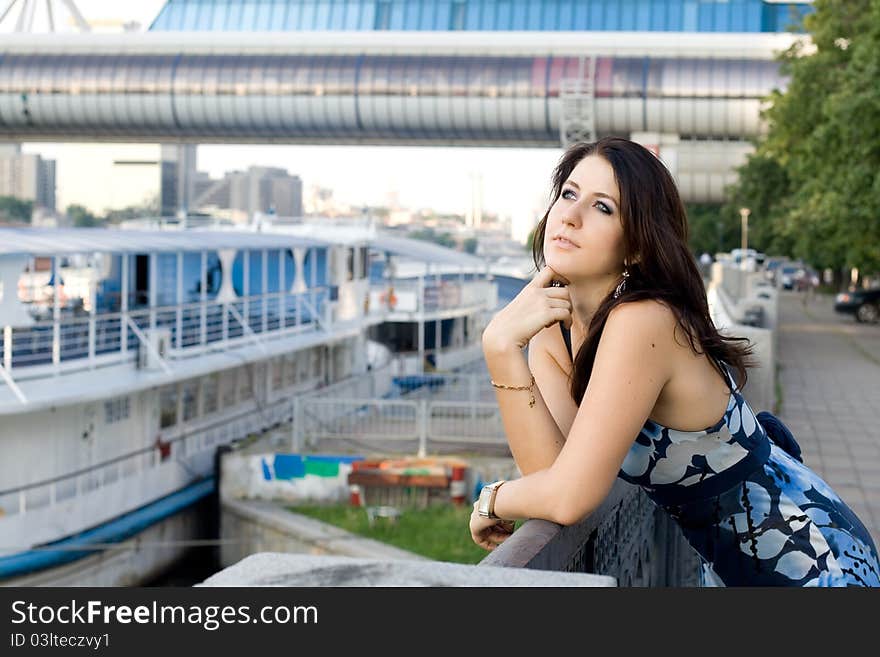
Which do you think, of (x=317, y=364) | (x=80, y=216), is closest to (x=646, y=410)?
(x=317, y=364)

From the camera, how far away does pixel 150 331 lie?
15.8 metres

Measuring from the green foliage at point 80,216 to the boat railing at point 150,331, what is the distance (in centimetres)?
5197

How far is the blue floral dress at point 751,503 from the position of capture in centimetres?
246

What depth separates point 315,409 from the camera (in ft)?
61.8

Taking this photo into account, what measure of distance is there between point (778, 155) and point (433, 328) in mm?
9058

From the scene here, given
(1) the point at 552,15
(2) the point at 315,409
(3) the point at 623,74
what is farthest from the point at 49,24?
(2) the point at 315,409

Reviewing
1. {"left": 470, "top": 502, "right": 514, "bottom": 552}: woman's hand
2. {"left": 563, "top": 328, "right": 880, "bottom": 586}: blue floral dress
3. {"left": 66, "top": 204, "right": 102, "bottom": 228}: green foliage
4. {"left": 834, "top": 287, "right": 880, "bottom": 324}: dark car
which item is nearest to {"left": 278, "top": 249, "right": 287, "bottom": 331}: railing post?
{"left": 834, "top": 287, "right": 880, "bottom": 324}: dark car

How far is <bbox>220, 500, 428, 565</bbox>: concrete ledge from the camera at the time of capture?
1470cm

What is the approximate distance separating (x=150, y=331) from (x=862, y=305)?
2308 cm

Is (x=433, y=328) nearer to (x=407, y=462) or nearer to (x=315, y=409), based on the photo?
(x=315, y=409)

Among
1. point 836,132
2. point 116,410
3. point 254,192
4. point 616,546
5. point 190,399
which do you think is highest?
point 836,132

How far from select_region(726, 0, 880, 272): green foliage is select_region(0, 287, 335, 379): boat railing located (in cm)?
926

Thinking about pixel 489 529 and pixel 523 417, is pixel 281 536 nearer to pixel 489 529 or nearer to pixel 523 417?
pixel 489 529

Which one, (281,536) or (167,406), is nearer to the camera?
(281,536)
